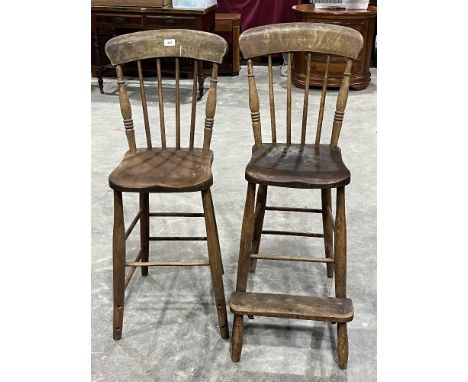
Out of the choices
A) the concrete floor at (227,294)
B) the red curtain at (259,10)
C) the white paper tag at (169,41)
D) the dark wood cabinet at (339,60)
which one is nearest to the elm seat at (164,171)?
the white paper tag at (169,41)

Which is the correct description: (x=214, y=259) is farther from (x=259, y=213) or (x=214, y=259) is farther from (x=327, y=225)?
(x=327, y=225)

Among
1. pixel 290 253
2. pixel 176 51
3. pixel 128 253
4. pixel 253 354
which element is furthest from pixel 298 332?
pixel 176 51

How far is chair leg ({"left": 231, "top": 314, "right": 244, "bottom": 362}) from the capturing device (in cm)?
207

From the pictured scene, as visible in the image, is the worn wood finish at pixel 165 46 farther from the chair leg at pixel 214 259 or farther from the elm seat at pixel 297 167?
the chair leg at pixel 214 259

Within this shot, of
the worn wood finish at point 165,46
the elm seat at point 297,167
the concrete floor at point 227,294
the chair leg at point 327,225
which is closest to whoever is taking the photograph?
the elm seat at point 297,167

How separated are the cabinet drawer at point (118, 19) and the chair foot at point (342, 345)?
4400mm

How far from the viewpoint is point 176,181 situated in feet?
6.55

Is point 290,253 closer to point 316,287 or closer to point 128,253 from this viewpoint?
point 316,287

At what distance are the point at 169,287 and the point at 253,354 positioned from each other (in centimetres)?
60

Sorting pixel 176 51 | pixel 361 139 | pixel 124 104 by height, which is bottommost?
pixel 361 139

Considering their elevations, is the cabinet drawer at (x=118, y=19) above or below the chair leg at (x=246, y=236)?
above

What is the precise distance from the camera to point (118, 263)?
6.99 ft

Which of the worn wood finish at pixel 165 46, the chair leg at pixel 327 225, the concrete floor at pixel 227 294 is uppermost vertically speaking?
the worn wood finish at pixel 165 46

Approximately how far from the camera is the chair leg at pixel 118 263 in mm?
2059
